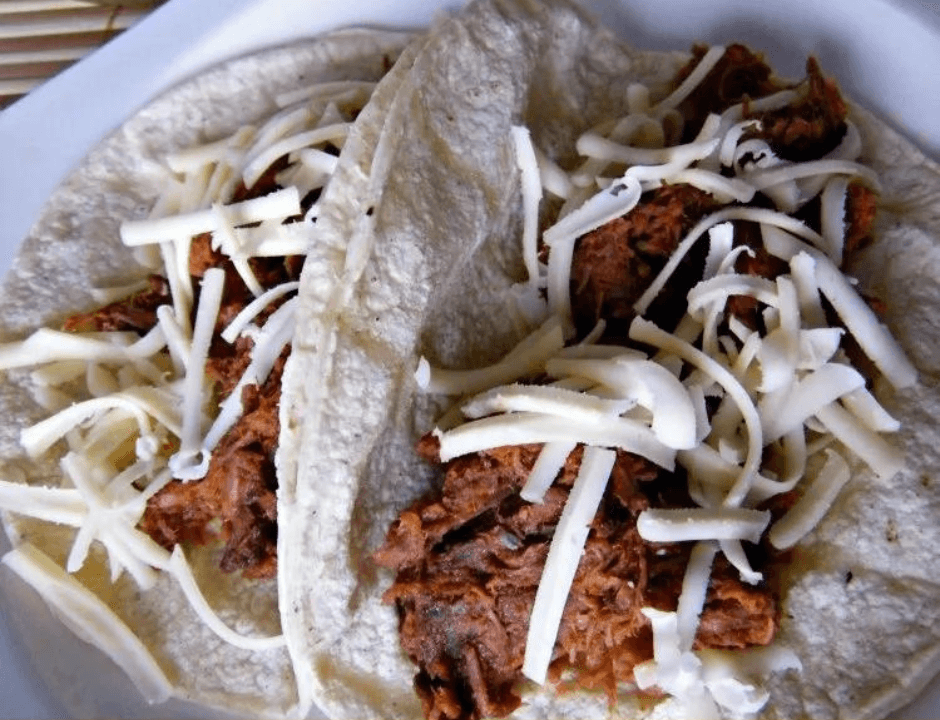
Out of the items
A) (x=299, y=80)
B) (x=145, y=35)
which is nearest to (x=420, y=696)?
(x=299, y=80)

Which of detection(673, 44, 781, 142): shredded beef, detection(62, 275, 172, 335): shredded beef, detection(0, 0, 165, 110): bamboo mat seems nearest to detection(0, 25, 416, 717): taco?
detection(62, 275, 172, 335): shredded beef

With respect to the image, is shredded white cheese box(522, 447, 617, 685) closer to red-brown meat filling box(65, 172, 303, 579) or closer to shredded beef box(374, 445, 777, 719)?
shredded beef box(374, 445, 777, 719)

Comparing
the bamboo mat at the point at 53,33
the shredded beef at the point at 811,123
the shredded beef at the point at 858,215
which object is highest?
the shredded beef at the point at 811,123

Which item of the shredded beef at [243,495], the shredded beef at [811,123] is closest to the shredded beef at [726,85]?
the shredded beef at [811,123]

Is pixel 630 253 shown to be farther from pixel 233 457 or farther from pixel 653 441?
pixel 233 457

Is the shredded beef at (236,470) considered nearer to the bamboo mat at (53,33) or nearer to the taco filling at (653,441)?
the taco filling at (653,441)

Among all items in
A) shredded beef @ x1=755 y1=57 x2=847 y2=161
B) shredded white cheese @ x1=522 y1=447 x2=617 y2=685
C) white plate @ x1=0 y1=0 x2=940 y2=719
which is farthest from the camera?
white plate @ x1=0 y1=0 x2=940 y2=719
